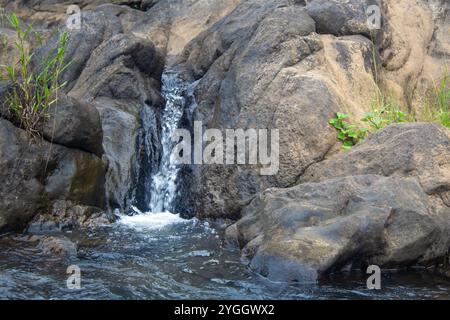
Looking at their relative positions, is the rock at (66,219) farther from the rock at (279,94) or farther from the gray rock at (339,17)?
the gray rock at (339,17)

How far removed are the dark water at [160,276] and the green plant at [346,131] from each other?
2336mm

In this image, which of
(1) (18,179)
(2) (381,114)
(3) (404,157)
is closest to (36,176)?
(1) (18,179)

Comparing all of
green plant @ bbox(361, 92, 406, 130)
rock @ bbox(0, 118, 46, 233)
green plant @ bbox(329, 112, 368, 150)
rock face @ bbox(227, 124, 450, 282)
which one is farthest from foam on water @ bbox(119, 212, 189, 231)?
green plant @ bbox(361, 92, 406, 130)

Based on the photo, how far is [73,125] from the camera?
8438 millimetres

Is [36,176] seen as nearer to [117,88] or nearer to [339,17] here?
[117,88]

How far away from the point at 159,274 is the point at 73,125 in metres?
2.85

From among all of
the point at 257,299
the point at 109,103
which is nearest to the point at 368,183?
the point at 257,299

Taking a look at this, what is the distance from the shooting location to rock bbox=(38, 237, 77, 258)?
6988 millimetres

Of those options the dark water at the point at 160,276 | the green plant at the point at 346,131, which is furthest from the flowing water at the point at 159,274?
the green plant at the point at 346,131

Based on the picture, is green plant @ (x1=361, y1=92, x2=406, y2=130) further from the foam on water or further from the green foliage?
the foam on water

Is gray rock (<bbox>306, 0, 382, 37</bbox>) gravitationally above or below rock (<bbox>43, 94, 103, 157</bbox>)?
above

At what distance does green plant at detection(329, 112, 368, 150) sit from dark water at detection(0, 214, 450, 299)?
2.34 metres

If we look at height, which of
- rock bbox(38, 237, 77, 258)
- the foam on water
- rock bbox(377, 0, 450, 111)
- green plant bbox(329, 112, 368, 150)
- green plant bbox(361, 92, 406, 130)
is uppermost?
rock bbox(377, 0, 450, 111)

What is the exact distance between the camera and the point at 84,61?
12094 mm
